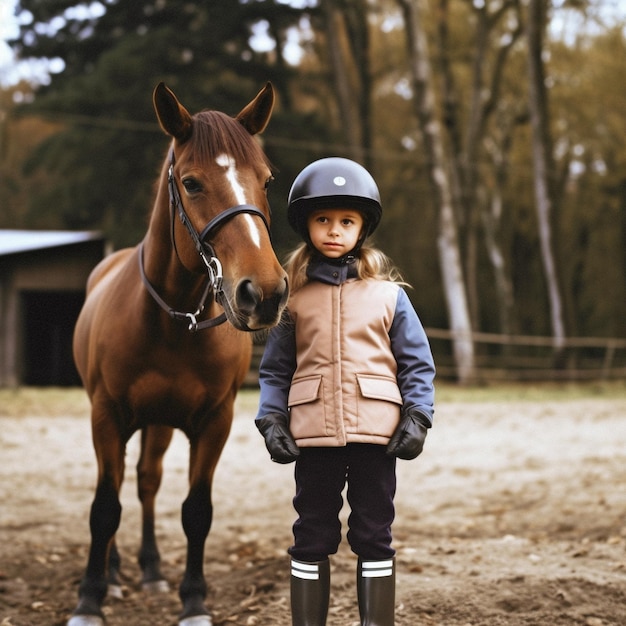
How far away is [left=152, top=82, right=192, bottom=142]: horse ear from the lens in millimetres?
3207

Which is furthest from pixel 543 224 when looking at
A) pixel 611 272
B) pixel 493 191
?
pixel 611 272

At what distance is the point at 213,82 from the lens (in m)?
18.5

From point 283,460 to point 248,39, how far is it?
18.0 meters

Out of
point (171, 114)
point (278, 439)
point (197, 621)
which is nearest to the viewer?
point (278, 439)

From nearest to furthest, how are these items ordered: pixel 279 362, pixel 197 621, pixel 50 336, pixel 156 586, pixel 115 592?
pixel 279 362
pixel 197 621
pixel 115 592
pixel 156 586
pixel 50 336

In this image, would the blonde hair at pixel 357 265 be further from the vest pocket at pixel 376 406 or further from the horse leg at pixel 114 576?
the horse leg at pixel 114 576

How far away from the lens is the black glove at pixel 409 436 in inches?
110

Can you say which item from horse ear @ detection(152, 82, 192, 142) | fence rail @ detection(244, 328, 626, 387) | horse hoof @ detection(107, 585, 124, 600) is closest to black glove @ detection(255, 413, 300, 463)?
horse ear @ detection(152, 82, 192, 142)

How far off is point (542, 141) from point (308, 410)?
18.5 meters

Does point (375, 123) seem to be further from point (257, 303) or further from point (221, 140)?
point (257, 303)

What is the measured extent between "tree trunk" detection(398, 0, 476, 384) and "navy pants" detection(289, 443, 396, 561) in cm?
1638

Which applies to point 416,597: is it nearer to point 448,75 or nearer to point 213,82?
point 213,82

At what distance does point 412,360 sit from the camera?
117 inches

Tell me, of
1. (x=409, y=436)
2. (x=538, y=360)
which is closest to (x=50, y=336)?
(x=538, y=360)
